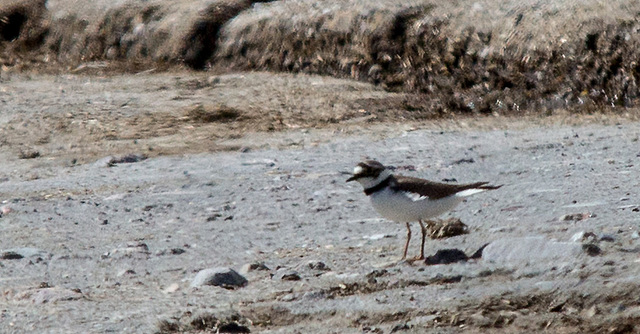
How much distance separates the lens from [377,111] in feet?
27.0

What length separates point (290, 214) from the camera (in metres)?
5.57

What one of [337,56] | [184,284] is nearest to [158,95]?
[337,56]

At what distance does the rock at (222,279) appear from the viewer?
4301mm

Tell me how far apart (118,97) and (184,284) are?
16.4 feet

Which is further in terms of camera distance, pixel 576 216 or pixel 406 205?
pixel 576 216

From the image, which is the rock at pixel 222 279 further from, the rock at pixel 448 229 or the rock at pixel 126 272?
the rock at pixel 448 229

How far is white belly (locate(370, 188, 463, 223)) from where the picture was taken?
14.8 ft

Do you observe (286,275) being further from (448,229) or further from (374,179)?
(448,229)

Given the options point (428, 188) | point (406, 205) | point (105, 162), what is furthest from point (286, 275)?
point (105, 162)

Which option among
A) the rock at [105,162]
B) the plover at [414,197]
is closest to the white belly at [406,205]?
the plover at [414,197]

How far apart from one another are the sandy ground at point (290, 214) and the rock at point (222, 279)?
0.05 metres

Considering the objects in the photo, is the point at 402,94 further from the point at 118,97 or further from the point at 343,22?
Result: the point at 118,97

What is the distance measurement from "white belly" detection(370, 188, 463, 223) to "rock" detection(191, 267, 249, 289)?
68 cm

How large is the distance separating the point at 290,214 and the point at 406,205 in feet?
3.94
